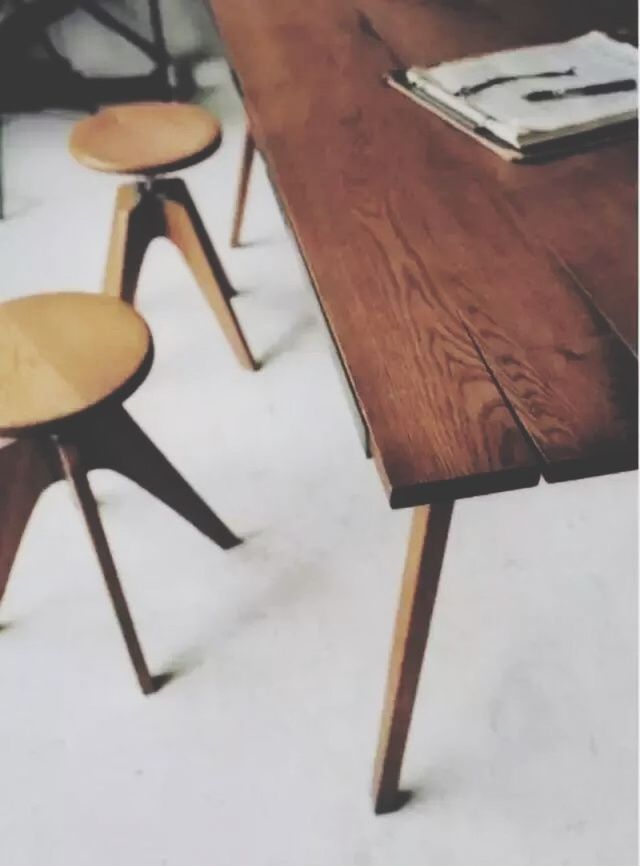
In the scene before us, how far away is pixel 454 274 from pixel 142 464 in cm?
58

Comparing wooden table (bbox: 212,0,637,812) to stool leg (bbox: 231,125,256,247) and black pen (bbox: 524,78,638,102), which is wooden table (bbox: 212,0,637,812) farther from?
stool leg (bbox: 231,125,256,247)

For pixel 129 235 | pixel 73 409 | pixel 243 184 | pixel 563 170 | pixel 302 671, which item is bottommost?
pixel 302 671

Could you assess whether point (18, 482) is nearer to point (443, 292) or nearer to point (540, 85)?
point (443, 292)

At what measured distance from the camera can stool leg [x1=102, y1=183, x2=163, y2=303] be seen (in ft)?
5.54

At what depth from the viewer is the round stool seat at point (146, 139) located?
5.23 ft

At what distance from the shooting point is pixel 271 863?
3.44ft

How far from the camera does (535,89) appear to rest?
112cm

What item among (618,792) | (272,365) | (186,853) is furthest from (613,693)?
(272,365)

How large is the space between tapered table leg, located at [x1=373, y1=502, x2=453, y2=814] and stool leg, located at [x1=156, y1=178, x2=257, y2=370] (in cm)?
96

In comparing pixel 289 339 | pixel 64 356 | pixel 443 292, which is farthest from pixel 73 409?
pixel 289 339

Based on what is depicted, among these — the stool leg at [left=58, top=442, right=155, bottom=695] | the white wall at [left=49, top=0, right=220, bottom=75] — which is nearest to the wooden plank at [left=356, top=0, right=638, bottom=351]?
the stool leg at [left=58, top=442, right=155, bottom=695]

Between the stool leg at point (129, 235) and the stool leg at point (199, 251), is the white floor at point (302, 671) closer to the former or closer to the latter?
the stool leg at point (199, 251)

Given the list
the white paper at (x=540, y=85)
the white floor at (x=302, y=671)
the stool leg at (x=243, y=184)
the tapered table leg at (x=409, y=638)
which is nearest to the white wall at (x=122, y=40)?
the stool leg at (x=243, y=184)

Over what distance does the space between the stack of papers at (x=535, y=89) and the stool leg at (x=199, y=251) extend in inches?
21.9
